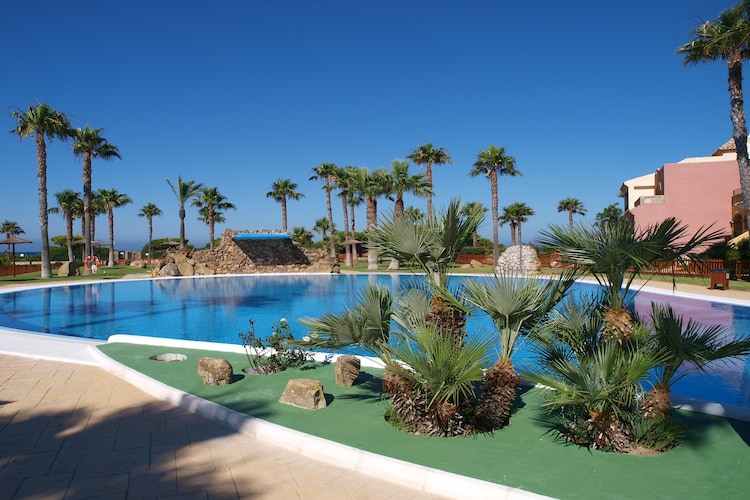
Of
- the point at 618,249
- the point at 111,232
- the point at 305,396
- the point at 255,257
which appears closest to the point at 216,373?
the point at 305,396

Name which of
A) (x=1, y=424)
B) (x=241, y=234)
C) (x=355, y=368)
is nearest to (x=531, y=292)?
(x=355, y=368)

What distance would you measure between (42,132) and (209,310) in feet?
65.4

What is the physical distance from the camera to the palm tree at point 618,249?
464cm

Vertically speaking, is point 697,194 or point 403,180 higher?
point 403,180

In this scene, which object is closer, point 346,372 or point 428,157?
point 346,372

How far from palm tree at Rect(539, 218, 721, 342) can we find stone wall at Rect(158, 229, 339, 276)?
29.5 meters

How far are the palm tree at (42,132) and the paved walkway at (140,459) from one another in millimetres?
27921

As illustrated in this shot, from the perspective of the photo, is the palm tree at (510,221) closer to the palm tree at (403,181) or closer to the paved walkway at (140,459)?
the palm tree at (403,181)

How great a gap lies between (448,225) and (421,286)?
98cm

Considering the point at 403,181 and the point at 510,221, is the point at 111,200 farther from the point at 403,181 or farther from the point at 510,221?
the point at 510,221

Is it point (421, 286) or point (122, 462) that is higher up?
point (421, 286)

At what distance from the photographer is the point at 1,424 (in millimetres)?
5480

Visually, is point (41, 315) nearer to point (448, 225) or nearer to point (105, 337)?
point (105, 337)

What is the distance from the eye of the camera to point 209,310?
60.3ft
